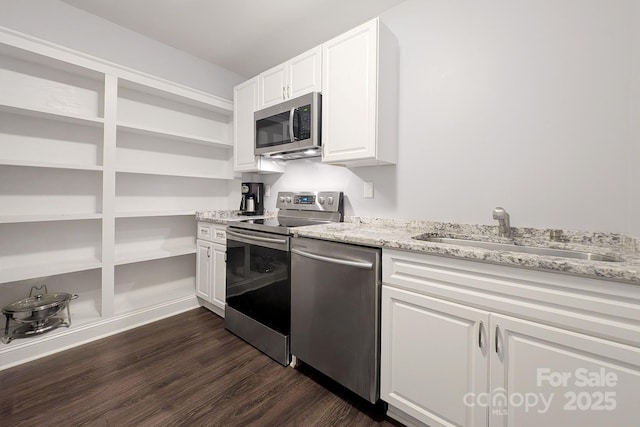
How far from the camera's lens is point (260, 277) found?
1.97 metres

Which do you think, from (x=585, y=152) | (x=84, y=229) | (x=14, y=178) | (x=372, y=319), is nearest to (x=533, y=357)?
(x=372, y=319)

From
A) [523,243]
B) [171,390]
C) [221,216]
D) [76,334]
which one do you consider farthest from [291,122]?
[76,334]

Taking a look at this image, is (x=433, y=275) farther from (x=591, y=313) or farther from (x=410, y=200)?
(x=410, y=200)

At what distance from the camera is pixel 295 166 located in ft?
8.71

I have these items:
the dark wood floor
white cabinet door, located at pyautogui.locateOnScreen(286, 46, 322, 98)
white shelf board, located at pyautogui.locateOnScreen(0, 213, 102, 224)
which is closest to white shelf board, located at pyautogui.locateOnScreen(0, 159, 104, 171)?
white shelf board, located at pyautogui.locateOnScreen(0, 213, 102, 224)

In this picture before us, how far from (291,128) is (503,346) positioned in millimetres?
1830

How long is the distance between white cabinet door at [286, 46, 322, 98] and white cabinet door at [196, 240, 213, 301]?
1605mm

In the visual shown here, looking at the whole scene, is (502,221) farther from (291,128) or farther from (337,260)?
(291,128)

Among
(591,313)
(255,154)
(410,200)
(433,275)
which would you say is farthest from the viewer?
(255,154)

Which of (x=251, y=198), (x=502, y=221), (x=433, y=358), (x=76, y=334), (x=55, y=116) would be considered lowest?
(x=76, y=334)

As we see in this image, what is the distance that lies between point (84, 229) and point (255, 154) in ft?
5.18

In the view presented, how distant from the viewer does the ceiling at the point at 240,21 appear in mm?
1960

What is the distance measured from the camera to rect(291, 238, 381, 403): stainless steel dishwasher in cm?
134

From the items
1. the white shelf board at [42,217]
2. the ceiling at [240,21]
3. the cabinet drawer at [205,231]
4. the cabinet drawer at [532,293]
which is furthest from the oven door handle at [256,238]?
the ceiling at [240,21]
